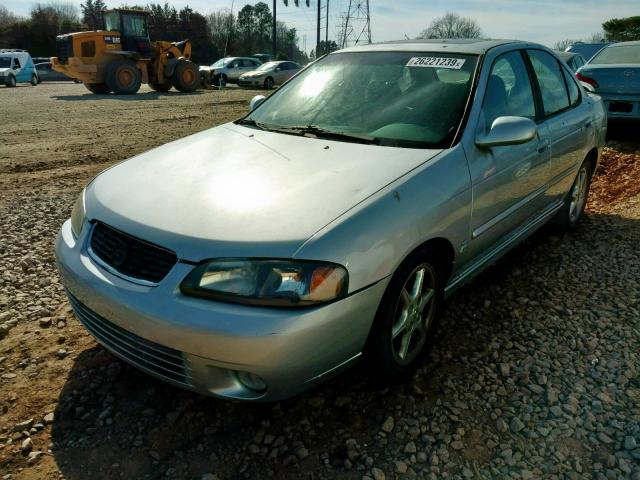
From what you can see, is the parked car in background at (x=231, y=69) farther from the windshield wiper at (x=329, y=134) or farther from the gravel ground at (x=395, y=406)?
the windshield wiper at (x=329, y=134)

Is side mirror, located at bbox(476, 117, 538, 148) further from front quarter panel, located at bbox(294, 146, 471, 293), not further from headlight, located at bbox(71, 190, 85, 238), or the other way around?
headlight, located at bbox(71, 190, 85, 238)

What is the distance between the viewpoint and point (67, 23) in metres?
52.1

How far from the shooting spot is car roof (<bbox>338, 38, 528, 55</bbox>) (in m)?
3.16

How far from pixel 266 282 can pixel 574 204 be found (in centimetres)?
344

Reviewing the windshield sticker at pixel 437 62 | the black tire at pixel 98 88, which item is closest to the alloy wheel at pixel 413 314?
the windshield sticker at pixel 437 62

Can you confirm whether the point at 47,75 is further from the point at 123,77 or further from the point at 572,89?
the point at 572,89

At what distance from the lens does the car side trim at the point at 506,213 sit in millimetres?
2748

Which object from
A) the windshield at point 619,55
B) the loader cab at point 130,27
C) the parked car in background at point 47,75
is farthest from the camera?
the parked car in background at point 47,75

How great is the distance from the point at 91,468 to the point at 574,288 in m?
3.00

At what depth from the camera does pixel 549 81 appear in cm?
374

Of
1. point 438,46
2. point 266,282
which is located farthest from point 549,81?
point 266,282

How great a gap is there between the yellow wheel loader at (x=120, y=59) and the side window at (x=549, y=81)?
60.5 ft

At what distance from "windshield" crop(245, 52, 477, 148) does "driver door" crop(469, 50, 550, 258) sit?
195 mm

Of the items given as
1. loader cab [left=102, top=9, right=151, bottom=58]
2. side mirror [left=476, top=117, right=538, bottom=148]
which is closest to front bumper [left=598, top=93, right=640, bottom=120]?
side mirror [left=476, top=117, right=538, bottom=148]
